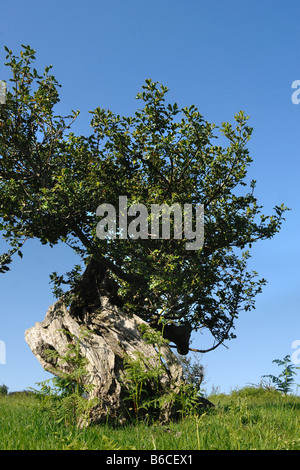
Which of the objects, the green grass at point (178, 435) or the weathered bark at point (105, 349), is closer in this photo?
the green grass at point (178, 435)

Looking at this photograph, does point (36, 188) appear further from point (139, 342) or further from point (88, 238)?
point (139, 342)

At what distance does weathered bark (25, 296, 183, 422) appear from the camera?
1016 centimetres

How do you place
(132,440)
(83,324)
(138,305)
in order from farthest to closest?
(138,305) → (83,324) → (132,440)

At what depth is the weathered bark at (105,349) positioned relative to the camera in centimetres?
1016

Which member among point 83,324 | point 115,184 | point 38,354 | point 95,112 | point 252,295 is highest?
point 95,112

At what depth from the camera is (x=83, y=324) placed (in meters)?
13.1

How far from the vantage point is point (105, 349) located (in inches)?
446

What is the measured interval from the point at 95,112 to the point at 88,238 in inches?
166

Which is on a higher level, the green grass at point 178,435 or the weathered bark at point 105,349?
the weathered bark at point 105,349

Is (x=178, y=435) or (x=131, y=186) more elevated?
(x=131, y=186)

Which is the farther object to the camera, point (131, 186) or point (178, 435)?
point (131, 186)

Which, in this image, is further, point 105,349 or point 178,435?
point 105,349

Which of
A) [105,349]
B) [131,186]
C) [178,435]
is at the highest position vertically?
[131,186]

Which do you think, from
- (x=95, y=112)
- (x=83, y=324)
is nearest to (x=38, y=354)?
(x=83, y=324)
